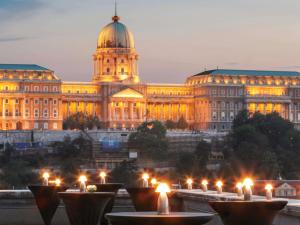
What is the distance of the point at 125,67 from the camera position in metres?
197

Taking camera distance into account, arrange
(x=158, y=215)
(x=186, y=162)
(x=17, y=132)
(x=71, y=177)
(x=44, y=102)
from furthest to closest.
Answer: (x=44, y=102)
(x=17, y=132)
(x=186, y=162)
(x=71, y=177)
(x=158, y=215)

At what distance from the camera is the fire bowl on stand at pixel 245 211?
2161 cm

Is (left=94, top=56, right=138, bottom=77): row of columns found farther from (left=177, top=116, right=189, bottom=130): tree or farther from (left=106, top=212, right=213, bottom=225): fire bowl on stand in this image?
(left=106, top=212, right=213, bottom=225): fire bowl on stand

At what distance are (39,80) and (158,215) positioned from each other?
15985 centimetres

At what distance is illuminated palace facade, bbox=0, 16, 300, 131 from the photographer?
176m

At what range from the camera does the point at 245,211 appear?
21.7m

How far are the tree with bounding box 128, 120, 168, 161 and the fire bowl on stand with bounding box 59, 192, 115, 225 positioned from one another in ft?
371

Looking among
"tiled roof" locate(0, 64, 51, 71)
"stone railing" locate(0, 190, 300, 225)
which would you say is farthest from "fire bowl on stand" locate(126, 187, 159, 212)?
"tiled roof" locate(0, 64, 51, 71)

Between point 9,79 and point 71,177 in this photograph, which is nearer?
point 71,177

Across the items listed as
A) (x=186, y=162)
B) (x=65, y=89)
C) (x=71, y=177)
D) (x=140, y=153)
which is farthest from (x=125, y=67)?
(x=71, y=177)

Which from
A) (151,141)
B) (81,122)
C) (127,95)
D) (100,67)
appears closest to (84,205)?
(151,141)

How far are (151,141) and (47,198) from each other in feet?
372

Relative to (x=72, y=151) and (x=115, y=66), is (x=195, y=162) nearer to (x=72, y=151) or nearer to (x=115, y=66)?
(x=72, y=151)

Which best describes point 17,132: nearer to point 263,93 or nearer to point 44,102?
point 44,102
